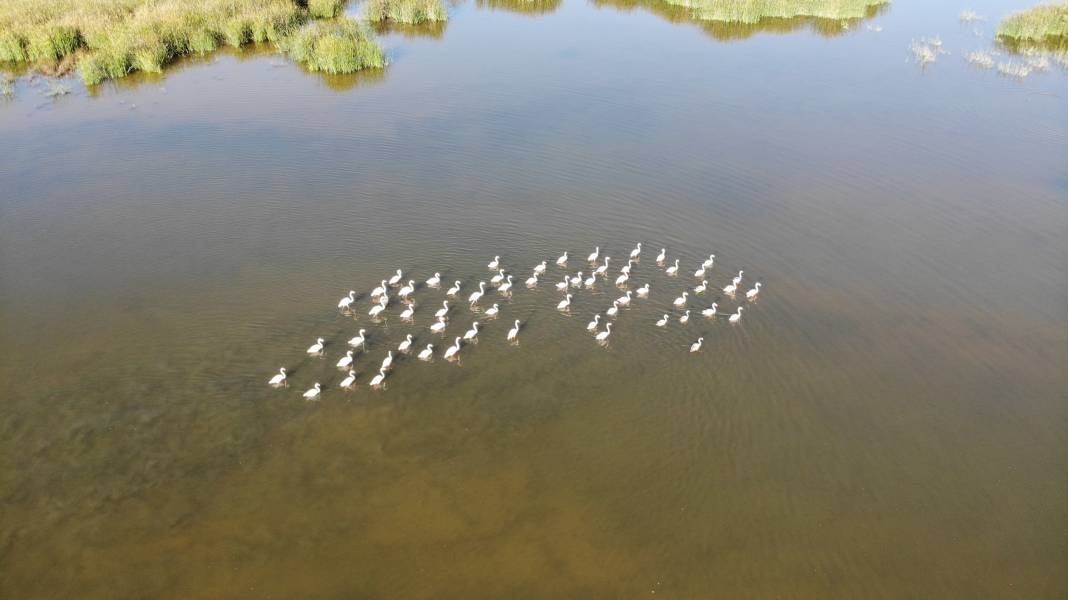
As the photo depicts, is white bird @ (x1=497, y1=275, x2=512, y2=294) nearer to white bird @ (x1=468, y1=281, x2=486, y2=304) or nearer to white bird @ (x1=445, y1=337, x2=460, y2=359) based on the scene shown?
white bird @ (x1=468, y1=281, x2=486, y2=304)

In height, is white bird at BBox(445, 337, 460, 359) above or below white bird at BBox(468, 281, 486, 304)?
below

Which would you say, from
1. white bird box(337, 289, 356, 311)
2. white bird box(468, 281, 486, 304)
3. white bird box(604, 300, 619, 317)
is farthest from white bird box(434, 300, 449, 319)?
white bird box(604, 300, 619, 317)

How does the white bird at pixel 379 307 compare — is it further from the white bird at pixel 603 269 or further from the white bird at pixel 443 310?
the white bird at pixel 603 269

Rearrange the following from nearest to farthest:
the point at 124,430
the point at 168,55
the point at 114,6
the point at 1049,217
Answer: the point at 124,430 → the point at 1049,217 → the point at 168,55 → the point at 114,6

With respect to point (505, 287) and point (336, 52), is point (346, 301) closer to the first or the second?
point (505, 287)

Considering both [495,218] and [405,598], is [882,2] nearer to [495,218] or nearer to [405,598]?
[495,218]

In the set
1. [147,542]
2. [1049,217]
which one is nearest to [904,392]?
[1049,217]

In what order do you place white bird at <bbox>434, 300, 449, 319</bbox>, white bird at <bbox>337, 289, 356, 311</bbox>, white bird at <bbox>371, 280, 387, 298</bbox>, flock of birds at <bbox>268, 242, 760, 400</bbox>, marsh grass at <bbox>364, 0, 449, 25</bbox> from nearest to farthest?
flock of birds at <bbox>268, 242, 760, 400</bbox>, white bird at <bbox>434, 300, 449, 319</bbox>, white bird at <bbox>337, 289, 356, 311</bbox>, white bird at <bbox>371, 280, 387, 298</bbox>, marsh grass at <bbox>364, 0, 449, 25</bbox>

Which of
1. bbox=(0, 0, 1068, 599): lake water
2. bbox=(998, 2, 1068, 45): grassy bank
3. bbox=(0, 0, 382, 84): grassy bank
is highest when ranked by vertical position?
bbox=(0, 0, 382, 84): grassy bank
